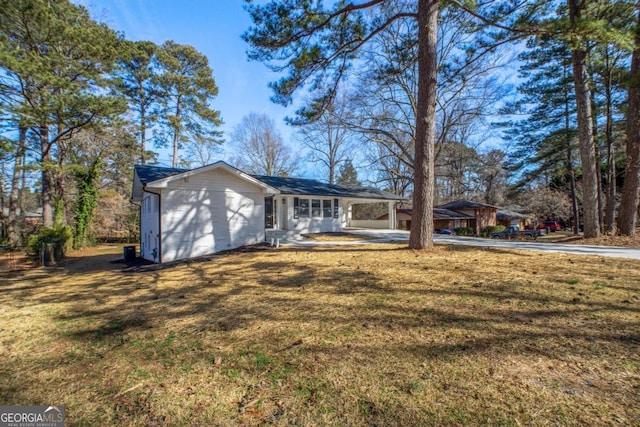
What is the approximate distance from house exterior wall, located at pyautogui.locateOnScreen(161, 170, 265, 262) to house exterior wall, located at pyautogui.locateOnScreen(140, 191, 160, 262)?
566 millimetres

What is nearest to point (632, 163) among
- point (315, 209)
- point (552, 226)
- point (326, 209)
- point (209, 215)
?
point (326, 209)

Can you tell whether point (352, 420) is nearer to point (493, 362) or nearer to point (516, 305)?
point (493, 362)

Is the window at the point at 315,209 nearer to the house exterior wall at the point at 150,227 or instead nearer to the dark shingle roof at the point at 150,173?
the dark shingle roof at the point at 150,173

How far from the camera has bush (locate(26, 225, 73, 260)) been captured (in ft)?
39.8

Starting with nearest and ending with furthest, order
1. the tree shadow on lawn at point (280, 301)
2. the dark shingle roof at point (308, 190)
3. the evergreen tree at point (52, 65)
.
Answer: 1. the tree shadow on lawn at point (280, 301)
2. the evergreen tree at point (52, 65)
3. the dark shingle roof at point (308, 190)

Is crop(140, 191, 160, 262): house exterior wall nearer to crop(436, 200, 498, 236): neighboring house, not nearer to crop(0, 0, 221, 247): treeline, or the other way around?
crop(0, 0, 221, 247): treeline

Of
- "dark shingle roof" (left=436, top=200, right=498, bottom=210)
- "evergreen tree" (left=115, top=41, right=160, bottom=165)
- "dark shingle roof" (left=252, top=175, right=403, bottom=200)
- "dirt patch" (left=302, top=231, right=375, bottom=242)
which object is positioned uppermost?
"evergreen tree" (left=115, top=41, right=160, bottom=165)

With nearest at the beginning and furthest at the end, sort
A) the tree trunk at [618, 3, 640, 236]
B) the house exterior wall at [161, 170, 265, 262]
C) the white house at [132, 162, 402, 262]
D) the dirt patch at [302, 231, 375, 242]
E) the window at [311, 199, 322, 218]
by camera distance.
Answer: the tree trunk at [618, 3, 640, 236], the white house at [132, 162, 402, 262], the house exterior wall at [161, 170, 265, 262], the dirt patch at [302, 231, 375, 242], the window at [311, 199, 322, 218]

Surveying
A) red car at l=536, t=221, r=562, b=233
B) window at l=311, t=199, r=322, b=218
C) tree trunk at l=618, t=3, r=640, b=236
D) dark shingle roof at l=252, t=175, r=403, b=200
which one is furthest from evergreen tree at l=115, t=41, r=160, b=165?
red car at l=536, t=221, r=562, b=233

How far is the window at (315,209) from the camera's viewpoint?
17.3 meters

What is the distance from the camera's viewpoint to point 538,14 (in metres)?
8.16

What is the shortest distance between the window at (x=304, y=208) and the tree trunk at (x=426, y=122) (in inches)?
387

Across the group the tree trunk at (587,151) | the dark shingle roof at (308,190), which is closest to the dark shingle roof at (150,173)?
the dark shingle roof at (308,190)

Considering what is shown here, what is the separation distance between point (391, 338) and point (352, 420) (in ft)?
4.25
